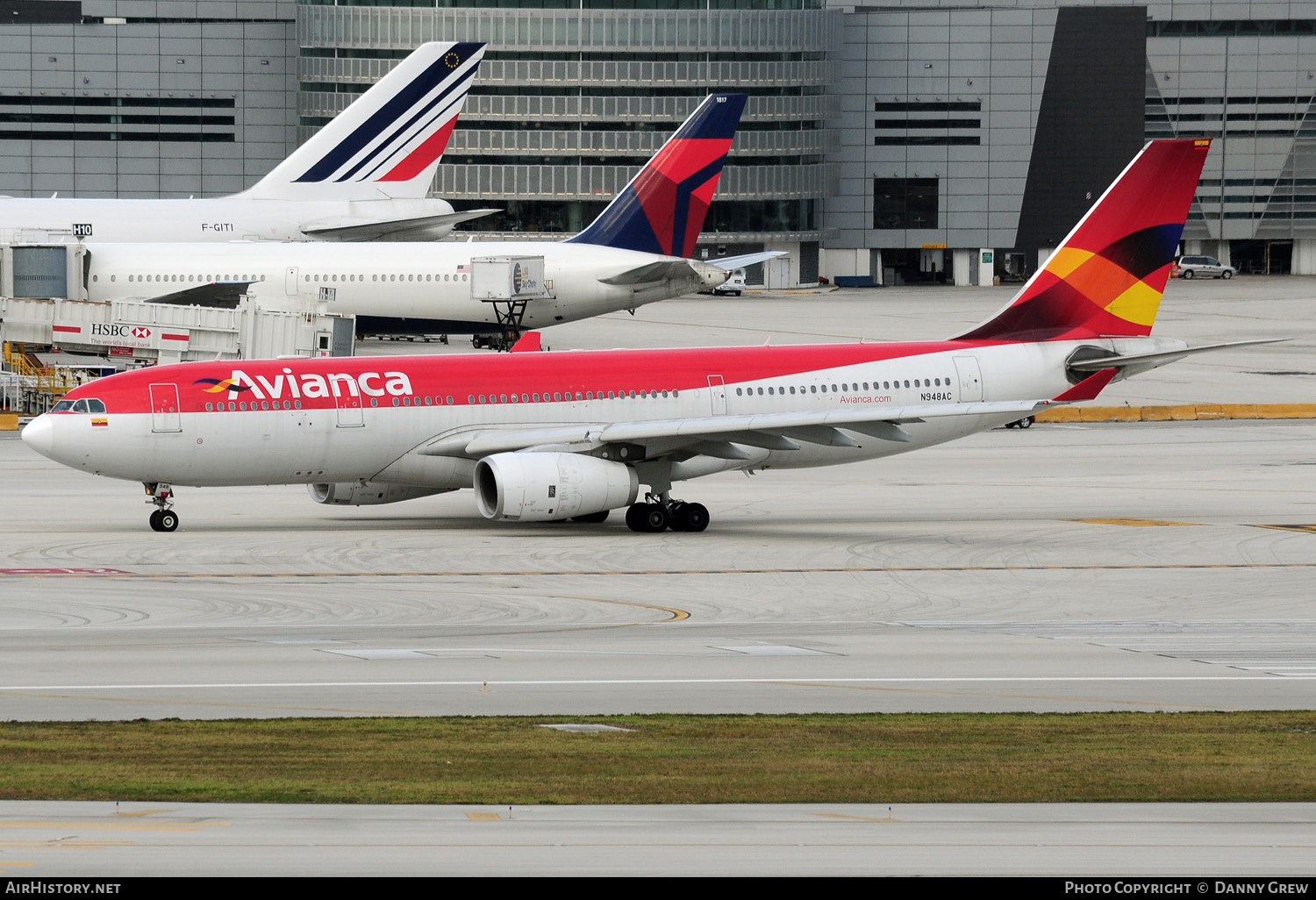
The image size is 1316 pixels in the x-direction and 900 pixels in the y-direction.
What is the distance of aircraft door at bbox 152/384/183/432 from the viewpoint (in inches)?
1391

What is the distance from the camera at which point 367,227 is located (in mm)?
77000

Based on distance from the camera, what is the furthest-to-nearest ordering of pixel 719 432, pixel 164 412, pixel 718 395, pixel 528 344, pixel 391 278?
pixel 391 278
pixel 528 344
pixel 718 395
pixel 719 432
pixel 164 412

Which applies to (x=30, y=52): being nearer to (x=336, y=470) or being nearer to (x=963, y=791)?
(x=336, y=470)

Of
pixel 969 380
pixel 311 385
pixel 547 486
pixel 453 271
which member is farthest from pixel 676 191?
pixel 547 486

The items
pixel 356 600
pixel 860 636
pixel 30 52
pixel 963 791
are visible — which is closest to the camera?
pixel 963 791

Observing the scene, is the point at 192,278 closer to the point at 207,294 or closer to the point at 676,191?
the point at 207,294

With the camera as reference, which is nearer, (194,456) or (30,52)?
(194,456)

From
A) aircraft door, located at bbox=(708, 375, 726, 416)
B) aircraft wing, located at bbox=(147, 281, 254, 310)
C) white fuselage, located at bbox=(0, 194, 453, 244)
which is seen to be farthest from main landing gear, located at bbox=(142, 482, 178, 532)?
white fuselage, located at bbox=(0, 194, 453, 244)

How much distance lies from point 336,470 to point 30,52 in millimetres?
115105

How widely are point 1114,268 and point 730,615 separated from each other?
685 inches

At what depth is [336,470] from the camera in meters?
36.7

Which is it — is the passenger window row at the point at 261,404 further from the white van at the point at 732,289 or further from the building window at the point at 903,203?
the building window at the point at 903,203

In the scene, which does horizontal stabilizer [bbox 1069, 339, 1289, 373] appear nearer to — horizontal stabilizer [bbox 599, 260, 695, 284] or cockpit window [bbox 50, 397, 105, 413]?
cockpit window [bbox 50, 397, 105, 413]

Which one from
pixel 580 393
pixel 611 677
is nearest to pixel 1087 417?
pixel 580 393
